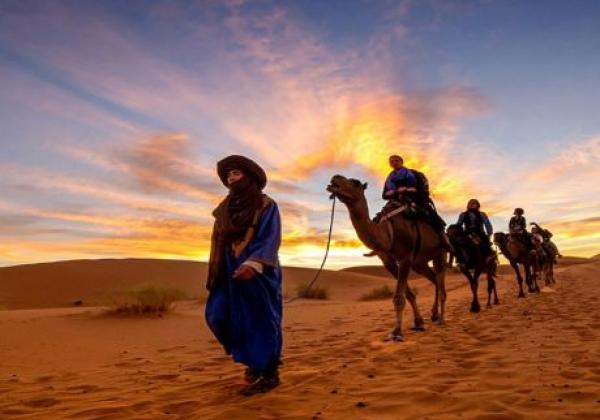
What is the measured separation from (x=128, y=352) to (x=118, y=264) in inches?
1422

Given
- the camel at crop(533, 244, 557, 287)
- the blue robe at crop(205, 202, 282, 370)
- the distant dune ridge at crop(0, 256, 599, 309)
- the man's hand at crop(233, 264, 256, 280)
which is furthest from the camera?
the distant dune ridge at crop(0, 256, 599, 309)

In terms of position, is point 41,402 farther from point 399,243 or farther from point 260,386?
point 399,243

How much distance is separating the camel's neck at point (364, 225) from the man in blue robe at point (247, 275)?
2929mm

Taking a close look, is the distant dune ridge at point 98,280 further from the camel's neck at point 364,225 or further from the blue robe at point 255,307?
the blue robe at point 255,307

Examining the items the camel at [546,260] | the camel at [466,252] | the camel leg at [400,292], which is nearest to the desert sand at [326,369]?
the camel leg at [400,292]

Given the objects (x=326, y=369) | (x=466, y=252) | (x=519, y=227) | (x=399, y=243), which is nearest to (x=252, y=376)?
(x=326, y=369)

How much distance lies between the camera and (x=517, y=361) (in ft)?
19.1

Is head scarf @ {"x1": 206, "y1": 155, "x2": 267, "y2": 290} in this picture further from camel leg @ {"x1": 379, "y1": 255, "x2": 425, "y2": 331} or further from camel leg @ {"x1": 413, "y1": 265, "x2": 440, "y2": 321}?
camel leg @ {"x1": 413, "y1": 265, "x2": 440, "y2": 321}

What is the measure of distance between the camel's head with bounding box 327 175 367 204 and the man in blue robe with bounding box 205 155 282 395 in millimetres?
2451

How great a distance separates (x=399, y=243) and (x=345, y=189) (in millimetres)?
1846

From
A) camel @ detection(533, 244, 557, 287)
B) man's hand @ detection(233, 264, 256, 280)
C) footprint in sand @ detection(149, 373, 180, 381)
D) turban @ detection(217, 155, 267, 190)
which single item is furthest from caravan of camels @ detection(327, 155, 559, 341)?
camel @ detection(533, 244, 557, 287)

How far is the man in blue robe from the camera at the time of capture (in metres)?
5.09

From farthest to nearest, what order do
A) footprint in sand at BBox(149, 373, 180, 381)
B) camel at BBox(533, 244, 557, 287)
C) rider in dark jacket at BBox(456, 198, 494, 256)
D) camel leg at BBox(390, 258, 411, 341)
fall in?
camel at BBox(533, 244, 557, 287) → rider in dark jacket at BBox(456, 198, 494, 256) → camel leg at BBox(390, 258, 411, 341) → footprint in sand at BBox(149, 373, 180, 381)

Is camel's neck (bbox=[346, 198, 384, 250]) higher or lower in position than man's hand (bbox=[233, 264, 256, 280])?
higher
